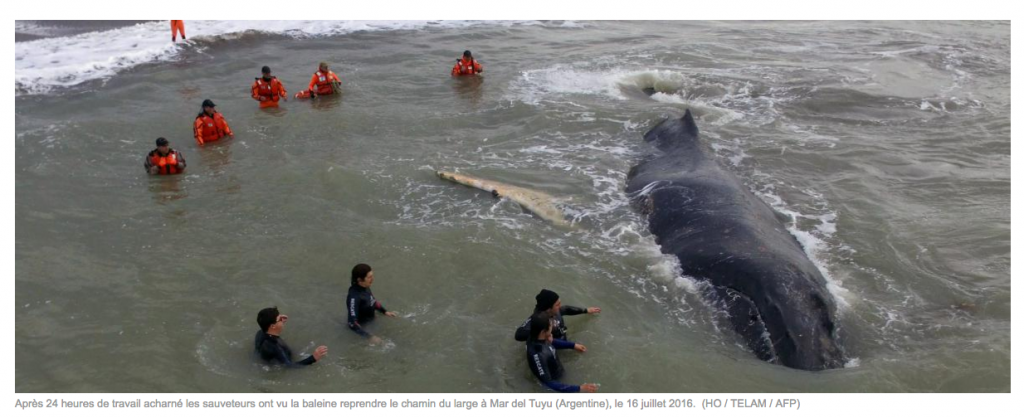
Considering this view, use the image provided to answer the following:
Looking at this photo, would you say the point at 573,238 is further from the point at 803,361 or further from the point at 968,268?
the point at 968,268

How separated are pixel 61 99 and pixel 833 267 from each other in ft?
60.2

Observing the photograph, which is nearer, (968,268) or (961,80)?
(968,268)

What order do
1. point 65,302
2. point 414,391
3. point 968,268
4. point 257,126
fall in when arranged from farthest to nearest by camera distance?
point 257,126
point 968,268
point 65,302
point 414,391

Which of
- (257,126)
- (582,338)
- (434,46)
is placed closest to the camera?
(582,338)

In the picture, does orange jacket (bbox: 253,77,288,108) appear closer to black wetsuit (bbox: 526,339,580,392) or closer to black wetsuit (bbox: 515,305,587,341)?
black wetsuit (bbox: 515,305,587,341)

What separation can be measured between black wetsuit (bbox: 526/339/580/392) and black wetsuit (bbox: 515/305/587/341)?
1.14ft

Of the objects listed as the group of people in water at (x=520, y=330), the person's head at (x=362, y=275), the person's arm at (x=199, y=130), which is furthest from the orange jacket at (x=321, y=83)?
the person's head at (x=362, y=275)

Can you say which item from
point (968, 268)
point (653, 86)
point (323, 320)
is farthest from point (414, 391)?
point (653, 86)

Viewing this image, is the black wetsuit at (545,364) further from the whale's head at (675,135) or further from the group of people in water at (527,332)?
the whale's head at (675,135)

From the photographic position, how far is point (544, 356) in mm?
7859

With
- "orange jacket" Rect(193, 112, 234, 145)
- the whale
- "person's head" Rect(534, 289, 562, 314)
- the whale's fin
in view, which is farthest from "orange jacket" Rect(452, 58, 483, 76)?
"person's head" Rect(534, 289, 562, 314)

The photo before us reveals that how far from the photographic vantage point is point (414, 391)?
26.4ft

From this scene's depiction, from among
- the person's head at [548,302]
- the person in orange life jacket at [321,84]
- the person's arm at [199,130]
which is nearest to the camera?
the person's head at [548,302]

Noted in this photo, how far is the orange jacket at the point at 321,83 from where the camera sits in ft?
63.6
